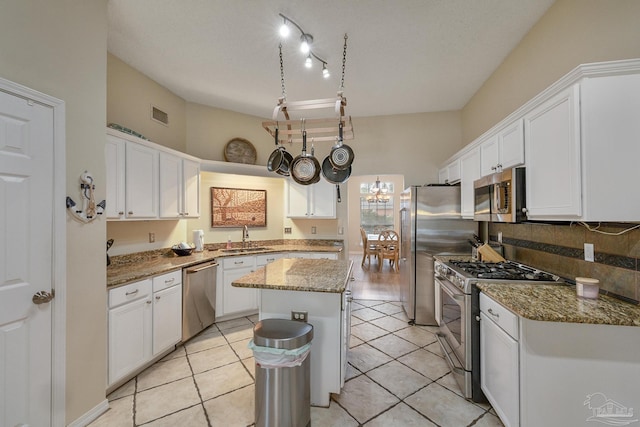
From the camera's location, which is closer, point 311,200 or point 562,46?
point 562,46

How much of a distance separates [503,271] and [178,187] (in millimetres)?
3515

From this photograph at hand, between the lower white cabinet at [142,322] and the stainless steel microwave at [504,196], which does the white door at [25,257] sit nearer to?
the lower white cabinet at [142,322]

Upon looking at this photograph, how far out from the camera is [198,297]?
2.91 meters

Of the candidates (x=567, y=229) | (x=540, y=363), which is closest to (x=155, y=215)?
(x=540, y=363)

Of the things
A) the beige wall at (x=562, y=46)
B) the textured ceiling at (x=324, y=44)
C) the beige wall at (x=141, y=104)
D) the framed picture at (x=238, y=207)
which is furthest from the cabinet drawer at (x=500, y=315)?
the beige wall at (x=141, y=104)

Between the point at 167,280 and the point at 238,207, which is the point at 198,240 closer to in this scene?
the point at 238,207

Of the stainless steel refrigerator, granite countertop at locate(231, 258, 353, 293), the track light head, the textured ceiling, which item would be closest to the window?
the textured ceiling

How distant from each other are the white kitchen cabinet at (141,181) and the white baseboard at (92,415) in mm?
1494

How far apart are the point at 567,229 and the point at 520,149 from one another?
27.7 inches

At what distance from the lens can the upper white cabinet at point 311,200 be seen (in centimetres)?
418

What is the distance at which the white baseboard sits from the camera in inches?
65.6

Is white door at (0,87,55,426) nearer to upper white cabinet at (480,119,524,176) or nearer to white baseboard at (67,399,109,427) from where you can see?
white baseboard at (67,399,109,427)

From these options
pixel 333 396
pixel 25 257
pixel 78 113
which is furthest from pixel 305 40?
pixel 333 396

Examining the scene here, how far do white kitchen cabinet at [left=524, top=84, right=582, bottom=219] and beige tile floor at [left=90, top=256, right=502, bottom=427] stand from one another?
152 cm
